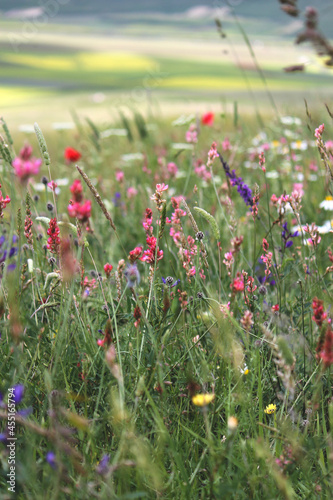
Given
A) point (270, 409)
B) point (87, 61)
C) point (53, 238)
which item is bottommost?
point (87, 61)

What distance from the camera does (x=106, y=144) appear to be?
546 centimetres

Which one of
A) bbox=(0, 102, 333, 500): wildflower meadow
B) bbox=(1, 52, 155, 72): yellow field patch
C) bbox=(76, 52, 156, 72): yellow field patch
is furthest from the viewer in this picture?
bbox=(76, 52, 156, 72): yellow field patch

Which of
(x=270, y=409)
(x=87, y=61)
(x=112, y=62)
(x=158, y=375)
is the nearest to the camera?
(x=158, y=375)

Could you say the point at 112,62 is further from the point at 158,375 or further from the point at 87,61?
the point at 158,375

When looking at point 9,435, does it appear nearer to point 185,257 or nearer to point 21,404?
point 21,404

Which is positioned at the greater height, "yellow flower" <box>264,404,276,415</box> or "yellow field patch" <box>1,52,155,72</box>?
"yellow flower" <box>264,404,276,415</box>

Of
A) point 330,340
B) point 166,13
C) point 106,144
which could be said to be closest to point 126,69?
point 106,144

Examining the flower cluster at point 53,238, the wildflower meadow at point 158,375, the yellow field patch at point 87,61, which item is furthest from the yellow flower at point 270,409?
the yellow field patch at point 87,61

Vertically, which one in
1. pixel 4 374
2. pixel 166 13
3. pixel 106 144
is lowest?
pixel 166 13

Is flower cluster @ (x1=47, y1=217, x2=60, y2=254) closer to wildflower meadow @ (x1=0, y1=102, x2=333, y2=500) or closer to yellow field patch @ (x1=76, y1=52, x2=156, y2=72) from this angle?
wildflower meadow @ (x1=0, y1=102, x2=333, y2=500)

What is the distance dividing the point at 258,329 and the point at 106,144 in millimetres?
4354

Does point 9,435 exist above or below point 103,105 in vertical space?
above

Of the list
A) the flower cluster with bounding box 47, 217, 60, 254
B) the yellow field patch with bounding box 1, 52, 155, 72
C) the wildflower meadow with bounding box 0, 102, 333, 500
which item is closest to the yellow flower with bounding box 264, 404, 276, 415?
the wildflower meadow with bounding box 0, 102, 333, 500

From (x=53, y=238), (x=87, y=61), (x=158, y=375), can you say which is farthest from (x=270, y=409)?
(x=87, y=61)
